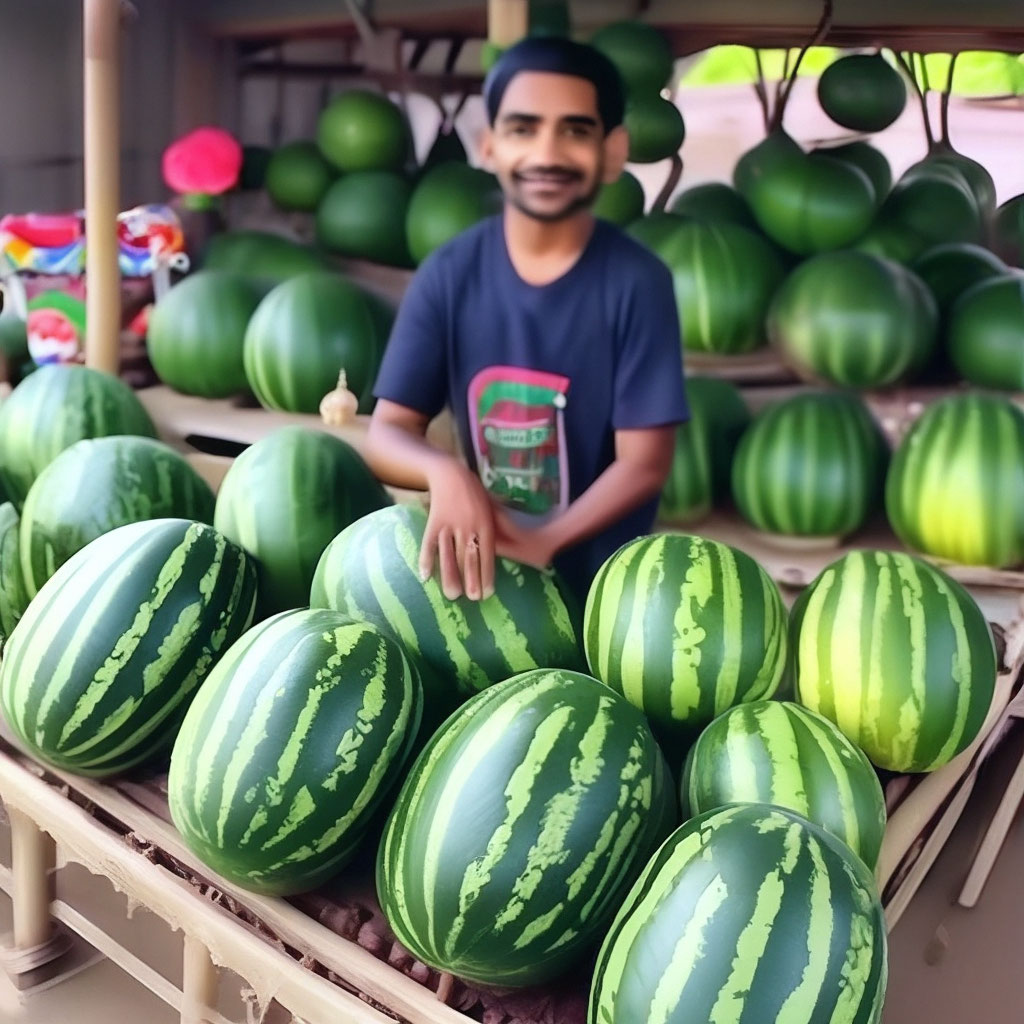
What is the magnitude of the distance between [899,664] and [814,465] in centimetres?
25

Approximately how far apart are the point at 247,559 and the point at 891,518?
0.65m

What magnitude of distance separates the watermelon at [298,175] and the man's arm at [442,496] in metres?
0.35

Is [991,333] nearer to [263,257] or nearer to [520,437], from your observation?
[520,437]

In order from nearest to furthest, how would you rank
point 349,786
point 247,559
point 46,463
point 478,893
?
point 478,893
point 349,786
point 247,559
point 46,463

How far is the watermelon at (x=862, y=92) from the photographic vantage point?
962 millimetres

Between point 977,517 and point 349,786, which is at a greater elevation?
point 977,517

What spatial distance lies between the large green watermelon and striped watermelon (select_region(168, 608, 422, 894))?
1.62 feet

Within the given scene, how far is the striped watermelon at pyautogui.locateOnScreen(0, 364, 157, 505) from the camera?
137cm

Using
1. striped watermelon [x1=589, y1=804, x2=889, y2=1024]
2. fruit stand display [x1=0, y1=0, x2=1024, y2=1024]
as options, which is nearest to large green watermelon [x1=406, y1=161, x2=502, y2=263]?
fruit stand display [x1=0, y1=0, x2=1024, y2=1024]

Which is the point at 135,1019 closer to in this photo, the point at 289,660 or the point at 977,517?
the point at 289,660

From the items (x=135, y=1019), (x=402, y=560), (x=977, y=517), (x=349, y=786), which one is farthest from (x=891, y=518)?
(x=135, y=1019)

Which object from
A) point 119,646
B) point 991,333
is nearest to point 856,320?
point 991,333

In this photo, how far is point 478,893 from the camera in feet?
2.30

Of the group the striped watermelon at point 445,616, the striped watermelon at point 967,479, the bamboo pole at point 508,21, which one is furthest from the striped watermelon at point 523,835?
the bamboo pole at point 508,21
